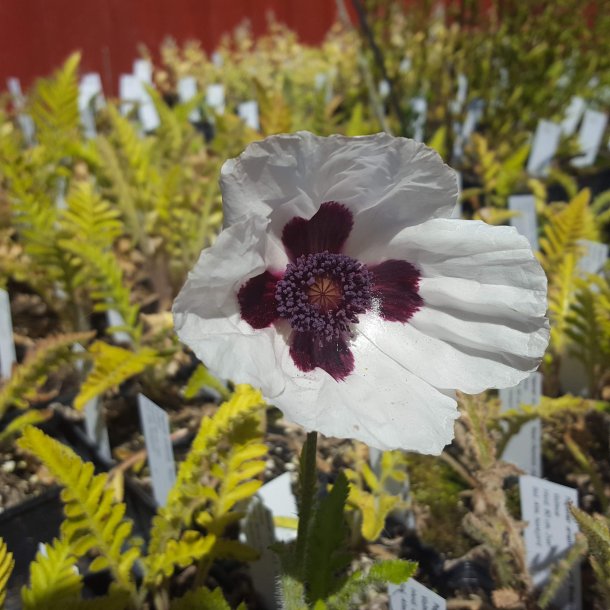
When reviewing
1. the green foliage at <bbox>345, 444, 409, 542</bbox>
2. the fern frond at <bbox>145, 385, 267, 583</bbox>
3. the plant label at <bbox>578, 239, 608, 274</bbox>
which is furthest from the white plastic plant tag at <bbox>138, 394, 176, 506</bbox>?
the plant label at <bbox>578, 239, 608, 274</bbox>

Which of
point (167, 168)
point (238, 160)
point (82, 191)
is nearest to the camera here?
point (238, 160)

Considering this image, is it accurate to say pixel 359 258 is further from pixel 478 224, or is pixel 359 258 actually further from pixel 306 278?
pixel 478 224

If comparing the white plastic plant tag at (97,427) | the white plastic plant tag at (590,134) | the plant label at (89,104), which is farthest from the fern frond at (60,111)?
the white plastic plant tag at (590,134)

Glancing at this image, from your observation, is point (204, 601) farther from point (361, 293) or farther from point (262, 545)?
point (361, 293)

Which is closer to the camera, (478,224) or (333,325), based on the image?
(478,224)

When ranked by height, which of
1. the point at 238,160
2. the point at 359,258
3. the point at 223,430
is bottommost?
the point at 223,430

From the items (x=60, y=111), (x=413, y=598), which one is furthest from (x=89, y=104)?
(x=413, y=598)

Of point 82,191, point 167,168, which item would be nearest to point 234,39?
point 167,168

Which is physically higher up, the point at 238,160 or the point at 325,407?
the point at 238,160

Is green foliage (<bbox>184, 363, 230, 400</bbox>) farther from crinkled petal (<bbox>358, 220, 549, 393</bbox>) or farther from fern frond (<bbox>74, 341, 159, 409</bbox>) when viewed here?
crinkled petal (<bbox>358, 220, 549, 393</bbox>)
